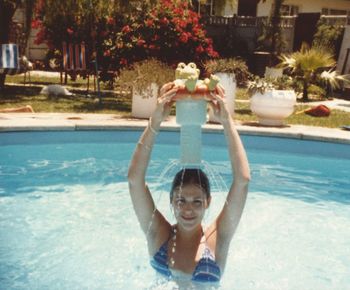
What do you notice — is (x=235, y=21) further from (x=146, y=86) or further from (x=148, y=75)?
(x=146, y=86)

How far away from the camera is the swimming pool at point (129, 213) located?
174 inches

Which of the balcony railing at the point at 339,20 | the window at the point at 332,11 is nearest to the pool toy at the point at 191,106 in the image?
the balcony railing at the point at 339,20

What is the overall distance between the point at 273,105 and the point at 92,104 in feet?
13.9

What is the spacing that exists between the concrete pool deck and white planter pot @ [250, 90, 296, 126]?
237mm

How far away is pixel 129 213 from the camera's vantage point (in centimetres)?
605

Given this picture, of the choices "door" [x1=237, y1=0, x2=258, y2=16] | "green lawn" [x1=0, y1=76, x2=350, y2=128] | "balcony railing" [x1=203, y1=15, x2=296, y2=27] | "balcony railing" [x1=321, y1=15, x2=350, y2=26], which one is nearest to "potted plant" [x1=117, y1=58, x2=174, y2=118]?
"green lawn" [x1=0, y1=76, x2=350, y2=128]

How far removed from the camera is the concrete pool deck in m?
8.27

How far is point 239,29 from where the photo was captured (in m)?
24.9

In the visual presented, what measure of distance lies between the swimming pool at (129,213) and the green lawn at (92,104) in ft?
6.35

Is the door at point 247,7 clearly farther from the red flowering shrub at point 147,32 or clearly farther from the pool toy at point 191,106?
the pool toy at point 191,106

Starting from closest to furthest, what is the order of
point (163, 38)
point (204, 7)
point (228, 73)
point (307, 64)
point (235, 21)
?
point (228, 73), point (163, 38), point (307, 64), point (235, 21), point (204, 7)

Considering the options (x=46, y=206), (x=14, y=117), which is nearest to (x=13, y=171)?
(x=46, y=206)

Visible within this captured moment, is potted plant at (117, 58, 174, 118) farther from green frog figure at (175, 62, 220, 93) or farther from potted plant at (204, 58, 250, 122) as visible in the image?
green frog figure at (175, 62, 220, 93)

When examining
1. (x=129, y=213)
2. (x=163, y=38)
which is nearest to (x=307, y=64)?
(x=163, y=38)
